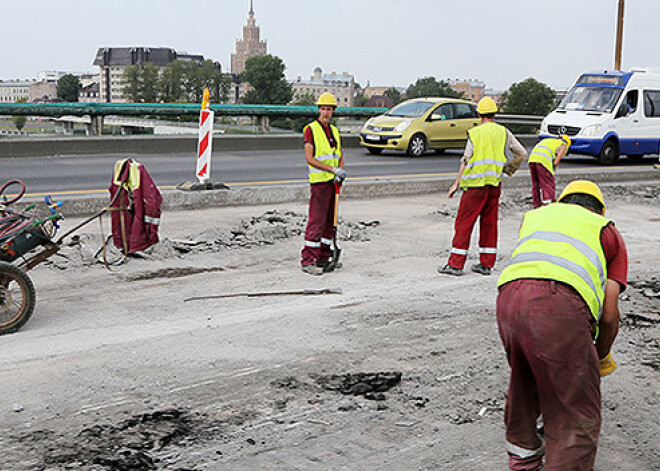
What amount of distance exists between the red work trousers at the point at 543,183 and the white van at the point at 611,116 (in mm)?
10961

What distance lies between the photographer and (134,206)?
8.18 meters

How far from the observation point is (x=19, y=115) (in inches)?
745

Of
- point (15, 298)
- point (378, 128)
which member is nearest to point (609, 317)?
point (15, 298)

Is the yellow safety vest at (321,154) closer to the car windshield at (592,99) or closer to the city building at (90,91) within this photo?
the car windshield at (592,99)

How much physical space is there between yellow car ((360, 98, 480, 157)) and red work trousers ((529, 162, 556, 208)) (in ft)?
34.9

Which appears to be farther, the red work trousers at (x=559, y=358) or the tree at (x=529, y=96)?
the tree at (x=529, y=96)

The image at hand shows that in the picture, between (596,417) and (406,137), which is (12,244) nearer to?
(596,417)

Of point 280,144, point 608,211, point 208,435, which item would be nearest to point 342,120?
point 280,144

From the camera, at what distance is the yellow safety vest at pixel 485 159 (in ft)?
27.9

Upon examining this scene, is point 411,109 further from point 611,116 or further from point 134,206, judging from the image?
point 134,206

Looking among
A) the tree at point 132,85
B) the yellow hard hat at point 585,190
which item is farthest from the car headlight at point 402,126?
the tree at point 132,85

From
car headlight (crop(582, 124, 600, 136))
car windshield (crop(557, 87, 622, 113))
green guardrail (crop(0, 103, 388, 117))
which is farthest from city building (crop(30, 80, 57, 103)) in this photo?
car headlight (crop(582, 124, 600, 136))

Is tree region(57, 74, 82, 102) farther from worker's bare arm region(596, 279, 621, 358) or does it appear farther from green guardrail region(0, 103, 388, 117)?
worker's bare arm region(596, 279, 621, 358)

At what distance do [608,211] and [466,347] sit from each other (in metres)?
8.61
